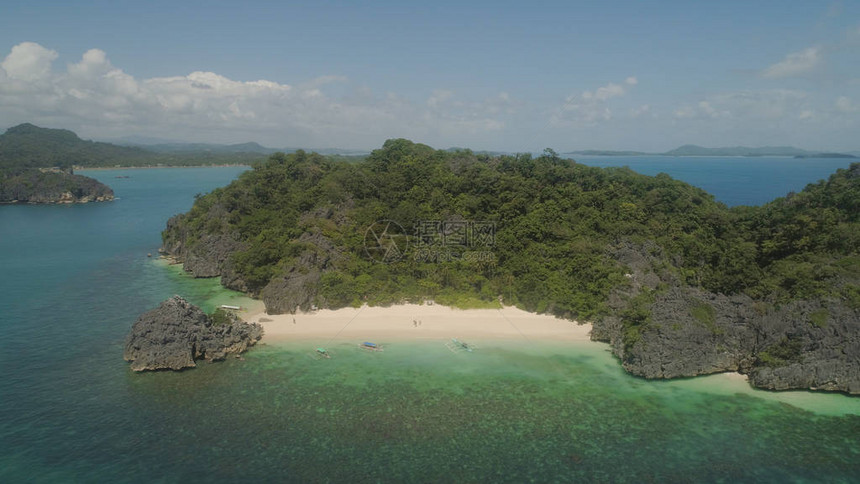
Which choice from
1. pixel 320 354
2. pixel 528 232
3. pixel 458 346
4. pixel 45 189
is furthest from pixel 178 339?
pixel 45 189

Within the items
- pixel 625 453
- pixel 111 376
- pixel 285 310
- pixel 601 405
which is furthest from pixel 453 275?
pixel 111 376

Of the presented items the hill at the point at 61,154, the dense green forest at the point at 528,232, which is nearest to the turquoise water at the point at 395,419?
the dense green forest at the point at 528,232

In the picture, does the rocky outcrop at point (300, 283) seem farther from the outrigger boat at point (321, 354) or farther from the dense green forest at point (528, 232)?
the outrigger boat at point (321, 354)

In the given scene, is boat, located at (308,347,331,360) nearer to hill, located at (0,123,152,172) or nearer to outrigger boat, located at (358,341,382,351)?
outrigger boat, located at (358,341,382,351)

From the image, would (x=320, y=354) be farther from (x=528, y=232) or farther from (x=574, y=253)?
(x=574, y=253)

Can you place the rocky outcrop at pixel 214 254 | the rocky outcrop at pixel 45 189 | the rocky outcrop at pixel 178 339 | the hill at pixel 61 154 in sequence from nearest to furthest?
the rocky outcrop at pixel 178 339 → the rocky outcrop at pixel 214 254 → the rocky outcrop at pixel 45 189 → the hill at pixel 61 154

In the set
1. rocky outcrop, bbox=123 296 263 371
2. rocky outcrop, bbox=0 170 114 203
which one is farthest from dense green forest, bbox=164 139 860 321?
rocky outcrop, bbox=0 170 114 203
